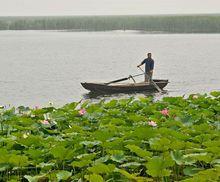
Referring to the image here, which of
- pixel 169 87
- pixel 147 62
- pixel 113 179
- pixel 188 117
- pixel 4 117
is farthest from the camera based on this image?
pixel 169 87

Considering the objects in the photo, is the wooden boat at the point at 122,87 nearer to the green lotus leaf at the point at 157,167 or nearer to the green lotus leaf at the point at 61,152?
the green lotus leaf at the point at 61,152

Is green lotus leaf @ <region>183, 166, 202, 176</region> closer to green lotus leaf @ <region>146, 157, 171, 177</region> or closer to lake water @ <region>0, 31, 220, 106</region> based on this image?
green lotus leaf @ <region>146, 157, 171, 177</region>

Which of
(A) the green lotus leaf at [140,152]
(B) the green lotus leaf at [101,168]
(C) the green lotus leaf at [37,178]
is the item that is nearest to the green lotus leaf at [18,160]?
(C) the green lotus leaf at [37,178]

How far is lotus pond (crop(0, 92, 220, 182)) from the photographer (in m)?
3.71

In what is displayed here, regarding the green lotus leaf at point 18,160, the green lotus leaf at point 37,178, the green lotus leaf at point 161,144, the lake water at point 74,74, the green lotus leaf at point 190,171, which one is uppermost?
the green lotus leaf at point 161,144

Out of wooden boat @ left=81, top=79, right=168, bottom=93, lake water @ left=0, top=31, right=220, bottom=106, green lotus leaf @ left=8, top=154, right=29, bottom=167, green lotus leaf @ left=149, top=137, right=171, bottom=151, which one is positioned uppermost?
green lotus leaf @ left=149, top=137, right=171, bottom=151

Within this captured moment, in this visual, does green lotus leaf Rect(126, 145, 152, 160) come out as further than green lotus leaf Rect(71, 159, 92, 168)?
Yes

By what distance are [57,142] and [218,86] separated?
2560 centimetres

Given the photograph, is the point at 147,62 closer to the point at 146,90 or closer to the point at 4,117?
the point at 146,90

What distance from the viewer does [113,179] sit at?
3693 mm

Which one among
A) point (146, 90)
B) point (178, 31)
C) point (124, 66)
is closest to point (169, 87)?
point (146, 90)

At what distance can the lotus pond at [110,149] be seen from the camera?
12.2 feet

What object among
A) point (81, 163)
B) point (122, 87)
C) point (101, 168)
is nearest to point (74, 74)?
point (122, 87)

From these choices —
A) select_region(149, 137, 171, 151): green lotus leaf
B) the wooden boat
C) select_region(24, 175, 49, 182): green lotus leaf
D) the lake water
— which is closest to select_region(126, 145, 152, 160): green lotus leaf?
select_region(149, 137, 171, 151): green lotus leaf
